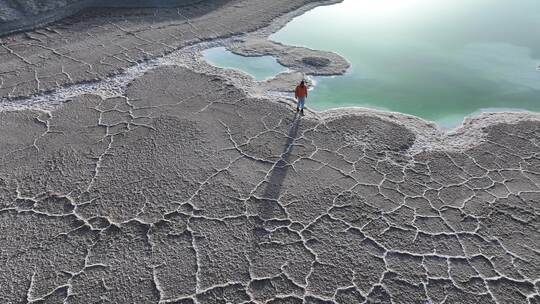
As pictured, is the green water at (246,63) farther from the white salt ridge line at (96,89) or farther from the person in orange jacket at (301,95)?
the person in orange jacket at (301,95)

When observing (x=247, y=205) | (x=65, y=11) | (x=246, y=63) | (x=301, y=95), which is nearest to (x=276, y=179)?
(x=247, y=205)

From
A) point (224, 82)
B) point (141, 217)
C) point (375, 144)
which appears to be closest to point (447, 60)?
point (375, 144)

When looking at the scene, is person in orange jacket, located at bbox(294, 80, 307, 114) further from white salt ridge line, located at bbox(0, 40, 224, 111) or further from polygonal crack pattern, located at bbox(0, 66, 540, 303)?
white salt ridge line, located at bbox(0, 40, 224, 111)

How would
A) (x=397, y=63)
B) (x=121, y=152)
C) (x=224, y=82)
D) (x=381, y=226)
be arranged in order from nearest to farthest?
(x=381, y=226), (x=121, y=152), (x=224, y=82), (x=397, y=63)

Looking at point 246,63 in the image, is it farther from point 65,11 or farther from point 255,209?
point 65,11

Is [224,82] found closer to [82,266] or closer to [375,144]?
[375,144]

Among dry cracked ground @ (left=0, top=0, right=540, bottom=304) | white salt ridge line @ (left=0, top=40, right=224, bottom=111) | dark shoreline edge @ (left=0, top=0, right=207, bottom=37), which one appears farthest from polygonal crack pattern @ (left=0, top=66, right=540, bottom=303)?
dark shoreline edge @ (left=0, top=0, right=207, bottom=37)
